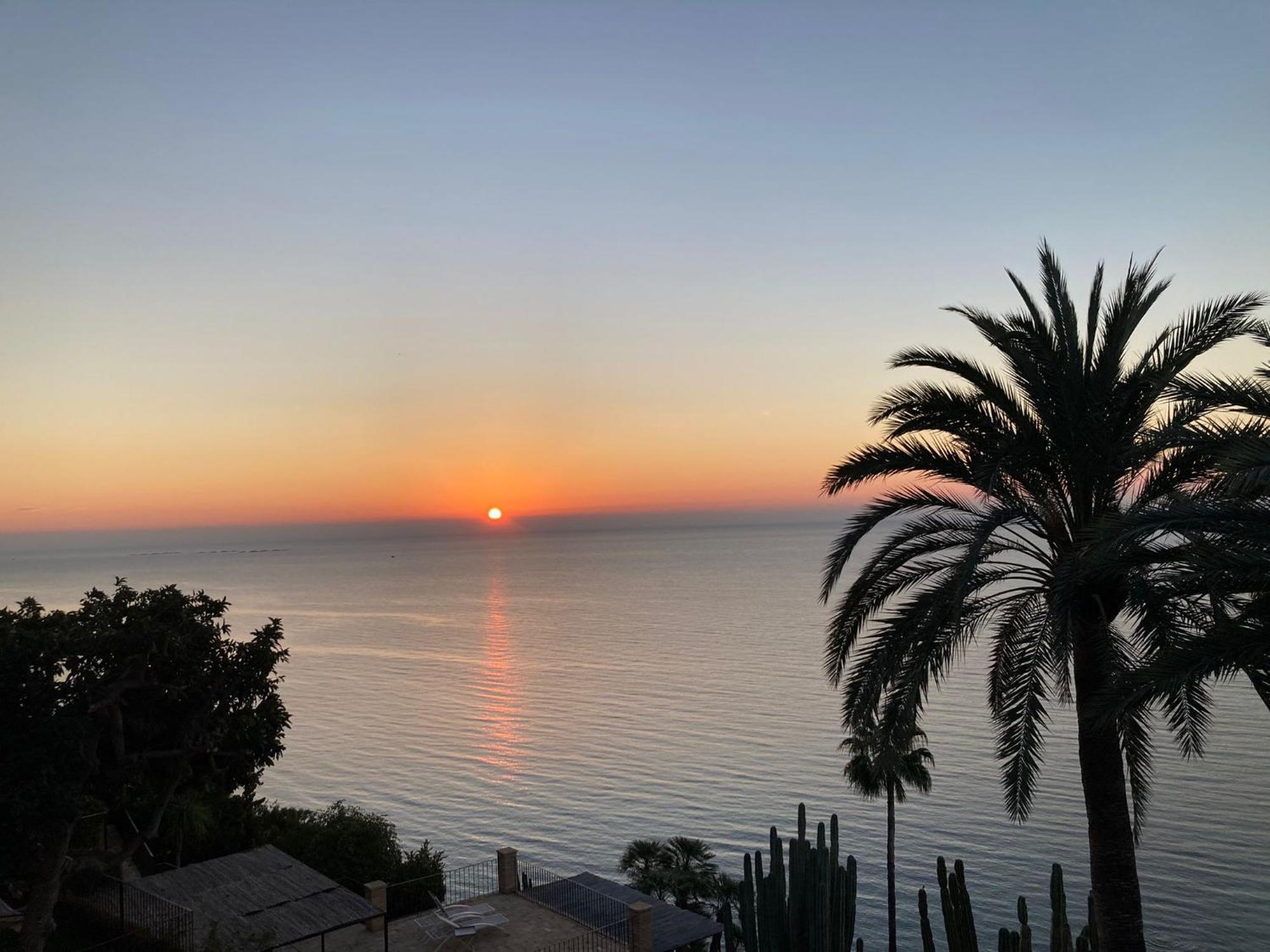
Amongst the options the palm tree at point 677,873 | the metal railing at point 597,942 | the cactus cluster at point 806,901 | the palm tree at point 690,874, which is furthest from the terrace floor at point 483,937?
the palm tree at point 690,874

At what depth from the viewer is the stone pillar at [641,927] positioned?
19.5 m

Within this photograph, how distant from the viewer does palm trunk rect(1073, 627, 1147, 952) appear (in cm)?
→ 1244

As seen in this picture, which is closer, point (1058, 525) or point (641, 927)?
point (1058, 525)

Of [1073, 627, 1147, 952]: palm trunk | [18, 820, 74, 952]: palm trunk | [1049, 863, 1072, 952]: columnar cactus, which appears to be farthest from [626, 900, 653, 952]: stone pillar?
[18, 820, 74, 952]: palm trunk

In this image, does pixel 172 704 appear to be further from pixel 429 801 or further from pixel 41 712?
pixel 429 801

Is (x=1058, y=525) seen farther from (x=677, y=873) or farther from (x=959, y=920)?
(x=677, y=873)

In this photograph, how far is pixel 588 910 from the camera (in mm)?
20969

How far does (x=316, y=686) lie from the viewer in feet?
268

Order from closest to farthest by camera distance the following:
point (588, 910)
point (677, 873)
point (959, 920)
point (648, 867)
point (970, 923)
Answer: point (970, 923) → point (959, 920) → point (588, 910) → point (677, 873) → point (648, 867)

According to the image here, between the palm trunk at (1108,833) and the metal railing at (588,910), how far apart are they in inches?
405

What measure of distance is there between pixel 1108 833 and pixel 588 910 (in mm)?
12242

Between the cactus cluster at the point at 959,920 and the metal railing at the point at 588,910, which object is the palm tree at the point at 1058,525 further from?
the metal railing at the point at 588,910

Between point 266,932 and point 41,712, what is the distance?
586 cm

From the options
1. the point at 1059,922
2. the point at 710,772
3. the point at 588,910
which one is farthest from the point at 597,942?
the point at 710,772
